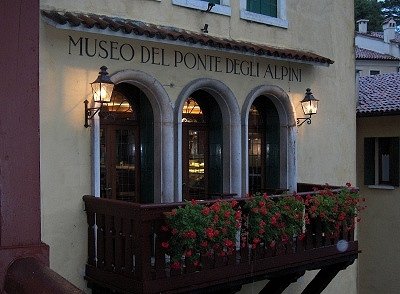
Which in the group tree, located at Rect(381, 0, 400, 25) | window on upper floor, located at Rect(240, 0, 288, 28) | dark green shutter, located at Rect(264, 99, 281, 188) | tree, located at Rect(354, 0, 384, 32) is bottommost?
dark green shutter, located at Rect(264, 99, 281, 188)

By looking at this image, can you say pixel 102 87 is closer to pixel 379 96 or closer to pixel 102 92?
pixel 102 92

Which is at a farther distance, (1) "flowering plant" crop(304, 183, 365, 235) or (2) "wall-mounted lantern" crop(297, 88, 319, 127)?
(2) "wall-mounted lantern" crop(297, 88, 319, 127)

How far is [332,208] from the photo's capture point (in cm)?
802

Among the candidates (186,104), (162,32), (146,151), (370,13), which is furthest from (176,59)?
(370,13)

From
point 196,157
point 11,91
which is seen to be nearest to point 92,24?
point 196,157

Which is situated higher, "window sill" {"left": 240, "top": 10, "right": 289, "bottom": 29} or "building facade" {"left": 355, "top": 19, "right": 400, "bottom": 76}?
"building facade" {"left": 355, "top": 19, "right": 400, "bottom": 76}

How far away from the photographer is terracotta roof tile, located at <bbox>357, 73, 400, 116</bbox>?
12422 mm

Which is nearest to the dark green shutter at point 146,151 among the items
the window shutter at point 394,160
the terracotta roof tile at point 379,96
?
the terracotta roof tile at point 379,96

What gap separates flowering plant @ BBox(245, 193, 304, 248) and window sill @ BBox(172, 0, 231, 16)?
114 inches

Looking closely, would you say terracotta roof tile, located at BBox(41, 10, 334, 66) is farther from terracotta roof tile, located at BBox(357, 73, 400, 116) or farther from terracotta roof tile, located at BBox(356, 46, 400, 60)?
terracotta roof tile, located at BBox(356, 46, 400, 60)

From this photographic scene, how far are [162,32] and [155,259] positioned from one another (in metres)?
2.83

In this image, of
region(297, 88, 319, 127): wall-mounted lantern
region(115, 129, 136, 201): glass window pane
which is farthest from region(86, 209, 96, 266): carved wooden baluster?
region(297, 88, 319, 127): wall-mounted lantern

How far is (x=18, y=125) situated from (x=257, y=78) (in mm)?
7796

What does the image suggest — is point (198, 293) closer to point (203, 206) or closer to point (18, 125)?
point (203, 206)
